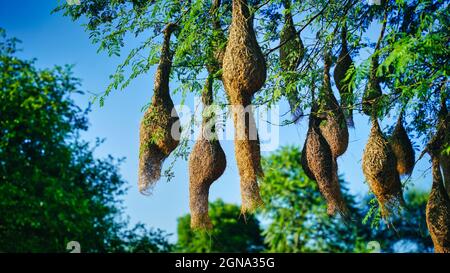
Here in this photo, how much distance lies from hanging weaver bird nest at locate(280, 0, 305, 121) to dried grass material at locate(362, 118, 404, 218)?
745 mm

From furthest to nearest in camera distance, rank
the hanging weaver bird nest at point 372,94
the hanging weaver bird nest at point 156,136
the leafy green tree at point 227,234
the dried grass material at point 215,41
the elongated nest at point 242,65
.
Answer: the leafy green tree at point 227,234, the dried grass material at point 215,41, the hanging weaver bird nest at point 372,94, the hanging weaver bird nest at point 156,136, the elongated nest at point 242,65

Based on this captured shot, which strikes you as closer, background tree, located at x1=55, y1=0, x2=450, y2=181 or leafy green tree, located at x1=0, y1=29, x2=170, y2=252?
background tree, located at x1=55, y1=0, x2=450, y2=181

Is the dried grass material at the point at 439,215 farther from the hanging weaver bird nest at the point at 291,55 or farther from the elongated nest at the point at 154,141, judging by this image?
the elongated nest at the point at 154,141

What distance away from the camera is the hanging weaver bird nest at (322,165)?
4.72 m

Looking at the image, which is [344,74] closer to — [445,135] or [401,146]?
[401,146]

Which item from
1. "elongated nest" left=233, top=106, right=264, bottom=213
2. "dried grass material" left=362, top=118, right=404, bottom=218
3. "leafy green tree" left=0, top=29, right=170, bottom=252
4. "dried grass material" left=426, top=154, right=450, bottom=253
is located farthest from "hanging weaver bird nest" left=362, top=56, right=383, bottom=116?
"leafy green tree" left=0, top=29, right=170, bottom=252

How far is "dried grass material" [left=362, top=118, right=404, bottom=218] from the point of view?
184 inches

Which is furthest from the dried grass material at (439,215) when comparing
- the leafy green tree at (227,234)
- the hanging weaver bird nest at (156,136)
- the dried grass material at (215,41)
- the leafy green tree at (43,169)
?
the leafy green tree at (227,234)

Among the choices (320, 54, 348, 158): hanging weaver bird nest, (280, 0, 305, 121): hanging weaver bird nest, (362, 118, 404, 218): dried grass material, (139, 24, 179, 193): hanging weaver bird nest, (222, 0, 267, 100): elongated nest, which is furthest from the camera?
(280, 0, 305, 121): hanging weaver bird nest

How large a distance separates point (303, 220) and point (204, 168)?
13.8 m

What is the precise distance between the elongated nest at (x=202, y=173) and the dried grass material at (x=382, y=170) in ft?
3.09

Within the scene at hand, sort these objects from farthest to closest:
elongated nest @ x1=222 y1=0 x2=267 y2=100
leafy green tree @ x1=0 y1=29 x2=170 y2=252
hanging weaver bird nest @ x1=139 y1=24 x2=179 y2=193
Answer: leafy green tree @ x1=0 y1=29 x2=170 y2=252 → hanging weaver bird nest @ x1=139 y1=24 x2=179 y2=193 → elongated nest @ x1=222 y1=0 x2=267 y2=100

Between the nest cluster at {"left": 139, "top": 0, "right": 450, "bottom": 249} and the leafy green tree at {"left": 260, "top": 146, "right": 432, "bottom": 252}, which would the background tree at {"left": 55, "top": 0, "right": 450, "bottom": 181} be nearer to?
the nest cluster at {"left": 139, "top": 0, "right": 450, "bottom": 249}
